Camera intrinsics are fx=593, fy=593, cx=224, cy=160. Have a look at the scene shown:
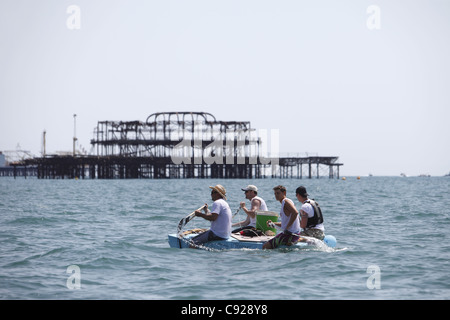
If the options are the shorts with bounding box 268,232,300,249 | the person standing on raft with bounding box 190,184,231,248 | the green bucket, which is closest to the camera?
the person standing on raft with bounding box 190,184,231,248

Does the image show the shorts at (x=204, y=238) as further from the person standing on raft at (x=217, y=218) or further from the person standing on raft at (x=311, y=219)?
the person standing on raft at (x=311, y=219)

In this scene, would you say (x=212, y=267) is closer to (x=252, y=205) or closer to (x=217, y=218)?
(x=217, y=218)

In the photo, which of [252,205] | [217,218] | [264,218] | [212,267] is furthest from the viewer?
[264,218]

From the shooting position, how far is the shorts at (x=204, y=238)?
14.5 m

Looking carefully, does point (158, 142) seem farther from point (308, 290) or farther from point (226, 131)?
point (308, 290)

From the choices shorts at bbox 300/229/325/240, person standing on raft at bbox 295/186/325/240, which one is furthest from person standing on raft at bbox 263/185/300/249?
shorts at bbox 300/229/325/240

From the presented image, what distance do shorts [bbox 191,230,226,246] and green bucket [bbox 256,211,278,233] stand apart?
129cm

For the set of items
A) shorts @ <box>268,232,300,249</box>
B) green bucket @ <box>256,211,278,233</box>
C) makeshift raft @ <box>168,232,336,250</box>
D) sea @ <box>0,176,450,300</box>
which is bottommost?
sea @ <box>0,176,450,300</box>

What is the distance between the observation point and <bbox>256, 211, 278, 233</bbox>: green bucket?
588 inches

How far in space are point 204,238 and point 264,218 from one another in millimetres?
1627

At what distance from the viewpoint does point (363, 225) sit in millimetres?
22047

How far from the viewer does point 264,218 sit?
15078 millimetres

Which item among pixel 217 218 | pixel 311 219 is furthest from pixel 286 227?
pixel 217 218

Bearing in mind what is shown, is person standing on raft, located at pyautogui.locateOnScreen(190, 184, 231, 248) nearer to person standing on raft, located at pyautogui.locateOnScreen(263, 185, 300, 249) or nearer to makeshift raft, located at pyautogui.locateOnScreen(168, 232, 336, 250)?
makeshift raft, located at pyautogui.locateOnScreen(168, 232, 336, 250)
